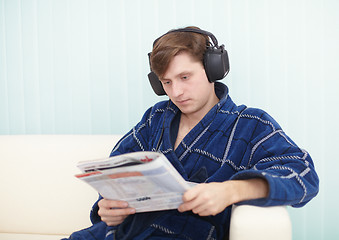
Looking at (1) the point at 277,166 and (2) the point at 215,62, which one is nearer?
(1) the point at 277,166

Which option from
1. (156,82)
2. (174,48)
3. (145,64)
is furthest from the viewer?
(145,64)

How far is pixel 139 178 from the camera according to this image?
0.99 meters

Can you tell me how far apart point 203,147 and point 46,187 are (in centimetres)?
87

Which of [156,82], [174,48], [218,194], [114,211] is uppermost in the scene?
[174,48]

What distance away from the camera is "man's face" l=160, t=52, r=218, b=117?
141 centimetres

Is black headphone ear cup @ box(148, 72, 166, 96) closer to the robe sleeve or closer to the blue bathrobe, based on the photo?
the blue bathrobe

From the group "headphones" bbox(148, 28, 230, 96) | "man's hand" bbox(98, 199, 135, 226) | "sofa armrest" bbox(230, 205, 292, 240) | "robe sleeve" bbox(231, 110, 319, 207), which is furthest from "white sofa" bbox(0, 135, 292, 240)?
"sofa armrest" bbox(230, 205, 292, 240)

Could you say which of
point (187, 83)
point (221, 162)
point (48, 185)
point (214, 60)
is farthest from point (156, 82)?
point (48, 185)

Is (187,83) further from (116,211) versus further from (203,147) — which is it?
(116,211)

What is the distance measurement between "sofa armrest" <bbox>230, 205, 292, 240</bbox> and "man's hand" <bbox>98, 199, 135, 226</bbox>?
348 mm

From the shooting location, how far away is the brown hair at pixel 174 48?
1390 mm

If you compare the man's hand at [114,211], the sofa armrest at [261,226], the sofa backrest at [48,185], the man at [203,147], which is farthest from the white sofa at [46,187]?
the sofa armrest at [261,226]

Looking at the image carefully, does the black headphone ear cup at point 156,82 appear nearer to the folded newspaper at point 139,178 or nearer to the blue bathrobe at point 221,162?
the blue bathrobe at point 221,162

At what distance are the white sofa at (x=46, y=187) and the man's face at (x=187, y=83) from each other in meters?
0.52
